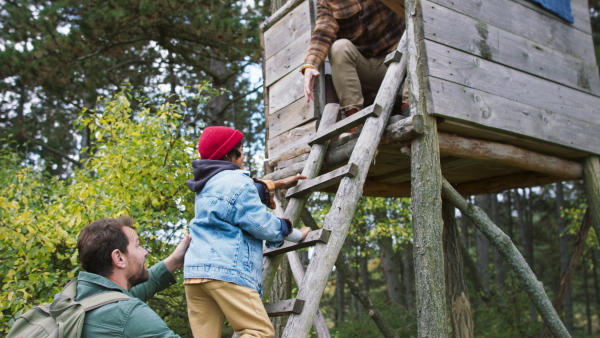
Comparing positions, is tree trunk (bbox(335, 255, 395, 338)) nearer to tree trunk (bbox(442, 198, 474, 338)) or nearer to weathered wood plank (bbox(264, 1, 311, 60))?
tree trunk (bbox(442, 198, 474, 338))

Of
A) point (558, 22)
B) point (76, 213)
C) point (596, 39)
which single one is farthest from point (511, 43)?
point (596, 39)

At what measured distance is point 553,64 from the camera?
16.1 feet

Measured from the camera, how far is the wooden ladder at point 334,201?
123 inches

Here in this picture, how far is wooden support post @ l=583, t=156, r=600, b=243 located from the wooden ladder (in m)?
2.37

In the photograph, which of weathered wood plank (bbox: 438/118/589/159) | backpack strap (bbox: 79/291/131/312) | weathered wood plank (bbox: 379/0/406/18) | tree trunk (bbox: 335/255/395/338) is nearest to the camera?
backpack strap (bbox: 79/291/131/312)

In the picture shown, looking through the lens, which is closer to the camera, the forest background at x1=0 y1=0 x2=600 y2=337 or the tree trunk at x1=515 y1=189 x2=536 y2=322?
the forest background at x1=0 y1=0 x2=600 y2=337

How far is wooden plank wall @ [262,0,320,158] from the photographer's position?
495cm

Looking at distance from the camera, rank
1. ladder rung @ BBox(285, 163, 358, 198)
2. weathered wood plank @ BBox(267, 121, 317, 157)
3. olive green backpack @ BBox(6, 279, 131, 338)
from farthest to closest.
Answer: weathered wood plank @ BBox(267, 121, 317, 157)
ladder rung @ BBox(285, 163, 358, 198)
olive green backpack @ BBox(6, 279, 131, 338)

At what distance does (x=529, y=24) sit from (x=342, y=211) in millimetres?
2717

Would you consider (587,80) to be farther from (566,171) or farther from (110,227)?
(110,227)

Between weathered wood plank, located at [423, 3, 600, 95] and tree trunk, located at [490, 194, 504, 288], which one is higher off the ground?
weathered wood plank, located at [423, 3, 600, 95]

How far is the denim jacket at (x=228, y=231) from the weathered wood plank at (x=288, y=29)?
257 centimetres

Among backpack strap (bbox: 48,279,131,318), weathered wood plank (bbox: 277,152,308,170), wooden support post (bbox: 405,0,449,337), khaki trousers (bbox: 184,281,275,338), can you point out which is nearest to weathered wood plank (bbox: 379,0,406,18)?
wooden support post (bbox: 405,0,449,337)

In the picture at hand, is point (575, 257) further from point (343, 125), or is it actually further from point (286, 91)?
point (286, 91)
